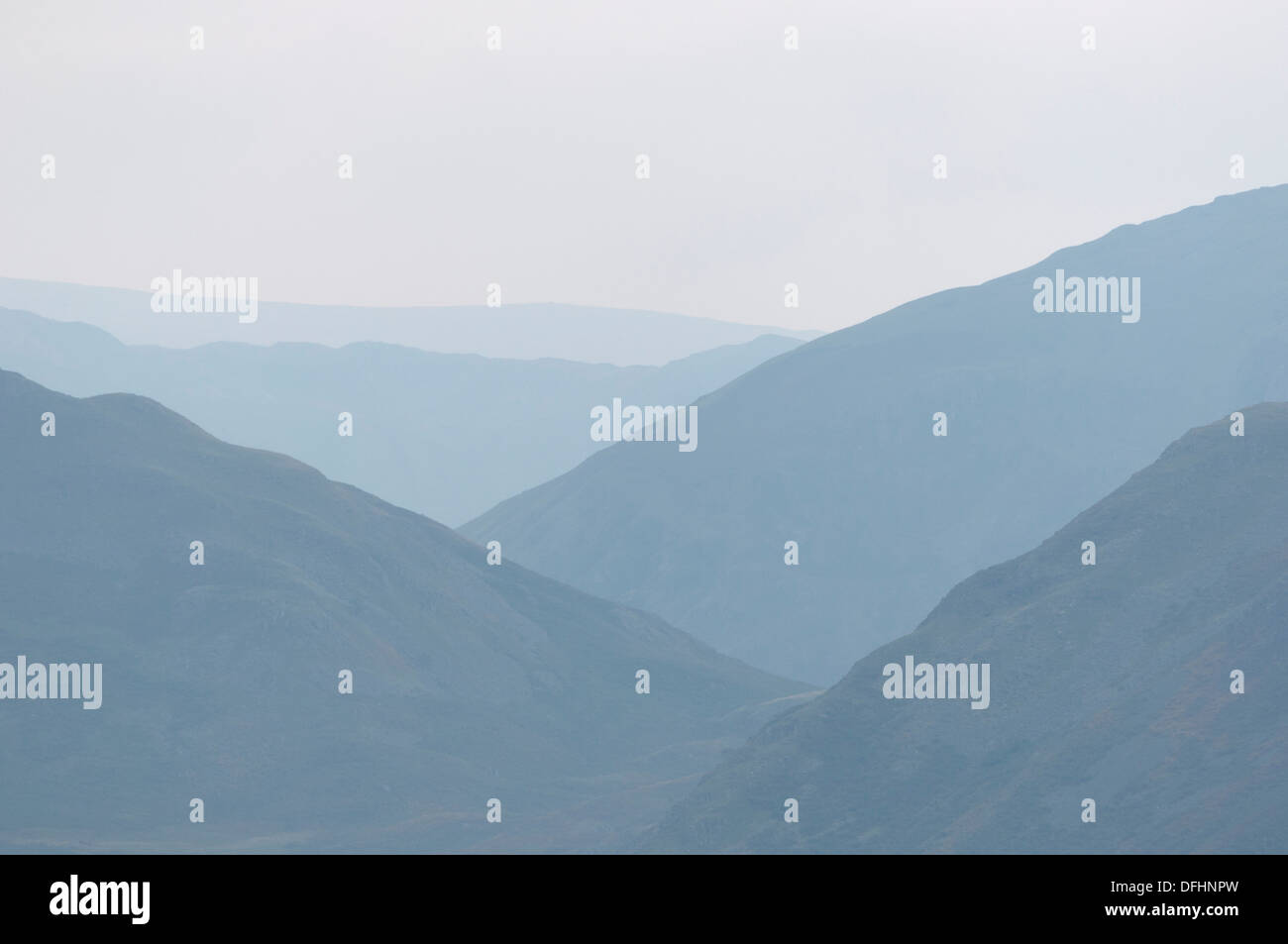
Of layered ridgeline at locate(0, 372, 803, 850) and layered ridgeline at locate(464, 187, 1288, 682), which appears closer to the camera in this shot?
layered ridgeline at locate(0, 372, 803, 850)

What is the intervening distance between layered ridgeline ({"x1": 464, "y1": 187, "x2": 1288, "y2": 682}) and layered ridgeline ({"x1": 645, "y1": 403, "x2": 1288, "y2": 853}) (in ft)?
186

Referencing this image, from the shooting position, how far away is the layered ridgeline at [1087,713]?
50.7m

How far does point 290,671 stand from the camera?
8931cm

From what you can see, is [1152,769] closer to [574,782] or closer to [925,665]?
[925,665]

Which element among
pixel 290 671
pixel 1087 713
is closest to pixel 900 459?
pixel 290 671

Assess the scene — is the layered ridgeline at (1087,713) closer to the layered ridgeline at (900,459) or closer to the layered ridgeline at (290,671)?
the layered ridgeline at (290,671)

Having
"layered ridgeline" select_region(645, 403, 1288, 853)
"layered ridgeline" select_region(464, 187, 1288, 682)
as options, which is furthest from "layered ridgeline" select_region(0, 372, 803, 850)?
"layered ridgeline" select_region(464, 187, 1288, 682)

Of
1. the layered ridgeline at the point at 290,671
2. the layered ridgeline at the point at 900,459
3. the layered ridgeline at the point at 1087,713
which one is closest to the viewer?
the layered ridgeline at the point at 1087,713

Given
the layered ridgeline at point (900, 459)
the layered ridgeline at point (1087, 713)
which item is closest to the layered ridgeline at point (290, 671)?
the layered ridgeline at point (1087, 713)

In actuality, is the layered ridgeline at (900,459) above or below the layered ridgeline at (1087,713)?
above

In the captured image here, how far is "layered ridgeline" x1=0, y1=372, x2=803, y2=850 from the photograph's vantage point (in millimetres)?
77188

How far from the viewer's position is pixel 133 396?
11356 cm

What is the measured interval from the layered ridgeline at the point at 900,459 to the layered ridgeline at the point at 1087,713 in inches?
2236

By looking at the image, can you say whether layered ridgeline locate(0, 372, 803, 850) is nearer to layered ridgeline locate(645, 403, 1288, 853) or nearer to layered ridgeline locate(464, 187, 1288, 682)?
layered ridgeline locate(645, 403, 1288, 853)
